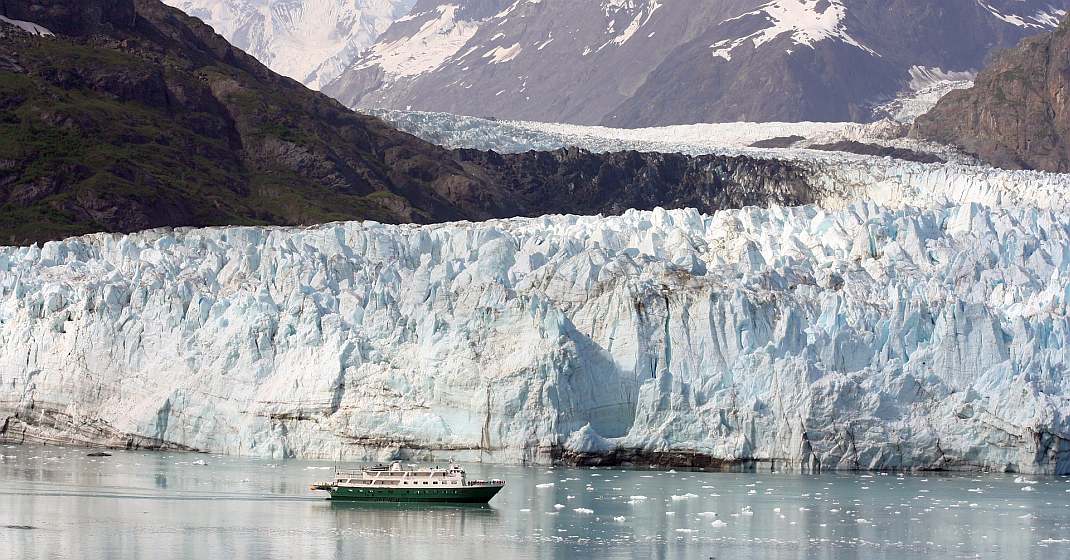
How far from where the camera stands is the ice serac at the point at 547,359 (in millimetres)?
39062

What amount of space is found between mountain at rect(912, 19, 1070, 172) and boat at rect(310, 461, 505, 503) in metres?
87.3

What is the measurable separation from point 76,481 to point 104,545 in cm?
853

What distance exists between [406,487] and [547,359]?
17.4 feet

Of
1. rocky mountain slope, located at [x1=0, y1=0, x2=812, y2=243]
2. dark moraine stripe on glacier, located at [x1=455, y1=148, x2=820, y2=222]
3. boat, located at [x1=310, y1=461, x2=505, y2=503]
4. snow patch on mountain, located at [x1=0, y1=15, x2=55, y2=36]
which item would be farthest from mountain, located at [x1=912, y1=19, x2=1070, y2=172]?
boat, located at [x1=310, y1=461, x2=505, y2=503]

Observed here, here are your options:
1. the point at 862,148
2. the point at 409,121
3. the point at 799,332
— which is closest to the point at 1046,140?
the point at 862,148

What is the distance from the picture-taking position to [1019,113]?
409ft

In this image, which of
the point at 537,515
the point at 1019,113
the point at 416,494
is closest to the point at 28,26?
the point at 416,494

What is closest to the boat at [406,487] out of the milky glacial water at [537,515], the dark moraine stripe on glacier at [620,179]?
the milky glacial water at [537,515]

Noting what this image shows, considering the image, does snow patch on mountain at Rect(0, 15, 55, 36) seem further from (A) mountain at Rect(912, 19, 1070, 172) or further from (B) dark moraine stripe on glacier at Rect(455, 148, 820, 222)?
(A) mountain at Rect(912, 19, 1070, 172)

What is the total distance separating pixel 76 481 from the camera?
36750 millimetres

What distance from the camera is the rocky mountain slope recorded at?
77.6 metres

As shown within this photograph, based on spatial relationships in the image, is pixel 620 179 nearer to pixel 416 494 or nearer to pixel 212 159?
pixel 212 159

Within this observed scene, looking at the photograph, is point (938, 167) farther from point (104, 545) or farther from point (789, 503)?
point (104, 545)

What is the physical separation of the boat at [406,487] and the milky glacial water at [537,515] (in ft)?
1.01
